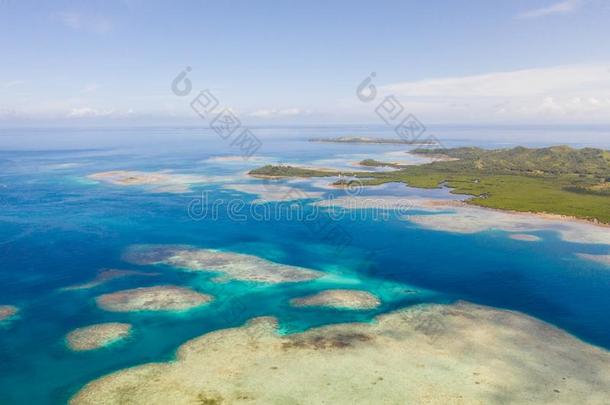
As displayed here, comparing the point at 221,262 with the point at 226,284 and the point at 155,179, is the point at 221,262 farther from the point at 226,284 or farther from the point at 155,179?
the point at 155,179

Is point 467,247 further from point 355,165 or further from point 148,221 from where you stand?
point 355,165

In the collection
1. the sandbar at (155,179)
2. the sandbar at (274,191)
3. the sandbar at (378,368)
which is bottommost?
the sandbar at (378,368)

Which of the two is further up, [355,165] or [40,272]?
[355,165]

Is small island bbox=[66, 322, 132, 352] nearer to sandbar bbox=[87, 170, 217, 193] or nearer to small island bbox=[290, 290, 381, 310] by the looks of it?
small island bbox=[290, 290, 381, 310]

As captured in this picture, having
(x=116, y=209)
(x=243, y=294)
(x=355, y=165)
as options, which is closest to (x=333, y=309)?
(x=243, y=294)

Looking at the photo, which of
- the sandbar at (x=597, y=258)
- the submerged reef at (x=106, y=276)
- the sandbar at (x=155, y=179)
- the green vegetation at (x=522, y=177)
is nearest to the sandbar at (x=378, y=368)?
the submerged reef at (x=106, y=276)

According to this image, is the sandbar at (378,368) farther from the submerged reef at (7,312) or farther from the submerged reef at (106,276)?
the submerged reef at (106,276)
